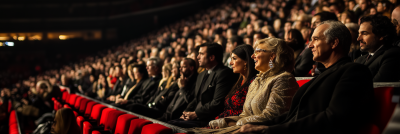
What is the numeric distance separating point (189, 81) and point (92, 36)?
15.2 meters

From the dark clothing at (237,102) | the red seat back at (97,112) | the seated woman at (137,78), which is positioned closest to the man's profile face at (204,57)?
the dark clothing at (237,102)

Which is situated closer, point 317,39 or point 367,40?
point 317,39

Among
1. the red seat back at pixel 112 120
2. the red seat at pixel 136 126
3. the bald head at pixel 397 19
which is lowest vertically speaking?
the red seat back at pixel 112 120

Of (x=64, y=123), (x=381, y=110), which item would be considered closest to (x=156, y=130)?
(x=381, y=110)

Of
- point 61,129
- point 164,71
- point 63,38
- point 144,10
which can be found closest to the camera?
point 61,129

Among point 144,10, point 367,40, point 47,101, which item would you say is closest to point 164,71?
point 367,40

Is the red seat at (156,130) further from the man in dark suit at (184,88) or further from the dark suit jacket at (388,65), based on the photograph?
the dark suit jacket at (388,65)

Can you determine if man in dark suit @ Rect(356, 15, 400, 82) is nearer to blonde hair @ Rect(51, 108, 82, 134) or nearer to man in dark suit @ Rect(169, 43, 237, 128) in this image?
man in dark suit @ Rect(169, 43, 237, 128)

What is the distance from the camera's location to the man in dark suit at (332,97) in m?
0.98

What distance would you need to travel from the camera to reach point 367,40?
147cm

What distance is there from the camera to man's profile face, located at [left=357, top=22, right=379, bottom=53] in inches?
57.3

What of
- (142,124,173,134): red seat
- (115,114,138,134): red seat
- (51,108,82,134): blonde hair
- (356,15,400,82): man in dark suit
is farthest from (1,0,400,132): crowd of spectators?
(51,108,82,134): blonde hair

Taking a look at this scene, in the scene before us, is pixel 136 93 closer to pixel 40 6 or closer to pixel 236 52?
pixel 236 52

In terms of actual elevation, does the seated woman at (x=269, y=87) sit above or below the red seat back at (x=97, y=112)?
above
